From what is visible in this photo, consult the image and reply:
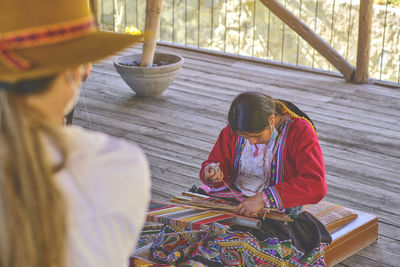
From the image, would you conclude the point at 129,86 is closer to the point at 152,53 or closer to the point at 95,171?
the point at 152,53

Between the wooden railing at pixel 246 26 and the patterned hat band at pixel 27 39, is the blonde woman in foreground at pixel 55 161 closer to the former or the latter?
the patterned hat band at pixel 27 39

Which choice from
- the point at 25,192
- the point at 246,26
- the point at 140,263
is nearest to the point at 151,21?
the point at 140,263

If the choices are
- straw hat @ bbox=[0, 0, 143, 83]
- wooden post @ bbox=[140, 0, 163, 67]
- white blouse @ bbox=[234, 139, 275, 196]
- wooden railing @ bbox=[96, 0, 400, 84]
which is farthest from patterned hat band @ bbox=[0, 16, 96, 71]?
Result: wooden railing @ bbox=[96, 0, 400, 84]

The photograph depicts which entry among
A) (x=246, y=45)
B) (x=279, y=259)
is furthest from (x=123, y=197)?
(x=246, y=45)

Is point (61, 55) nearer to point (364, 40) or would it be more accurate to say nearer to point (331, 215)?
point (331, 215)

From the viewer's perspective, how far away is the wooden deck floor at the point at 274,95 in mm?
3590

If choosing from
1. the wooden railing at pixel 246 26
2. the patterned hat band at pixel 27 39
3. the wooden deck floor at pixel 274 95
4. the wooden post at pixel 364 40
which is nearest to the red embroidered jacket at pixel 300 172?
the wooden deck floor at pixel 274 95

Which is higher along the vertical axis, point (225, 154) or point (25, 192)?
point (25, 192)

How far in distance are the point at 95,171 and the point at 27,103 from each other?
0.45 feet

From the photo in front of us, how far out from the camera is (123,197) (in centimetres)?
94

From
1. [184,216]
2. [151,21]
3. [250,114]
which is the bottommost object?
[184,216]

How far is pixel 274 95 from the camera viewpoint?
215 inches

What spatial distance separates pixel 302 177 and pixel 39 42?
5.55ft

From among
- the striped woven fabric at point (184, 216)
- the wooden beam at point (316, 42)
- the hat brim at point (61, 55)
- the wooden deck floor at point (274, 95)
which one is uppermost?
the hat brim at point (61, 55)
